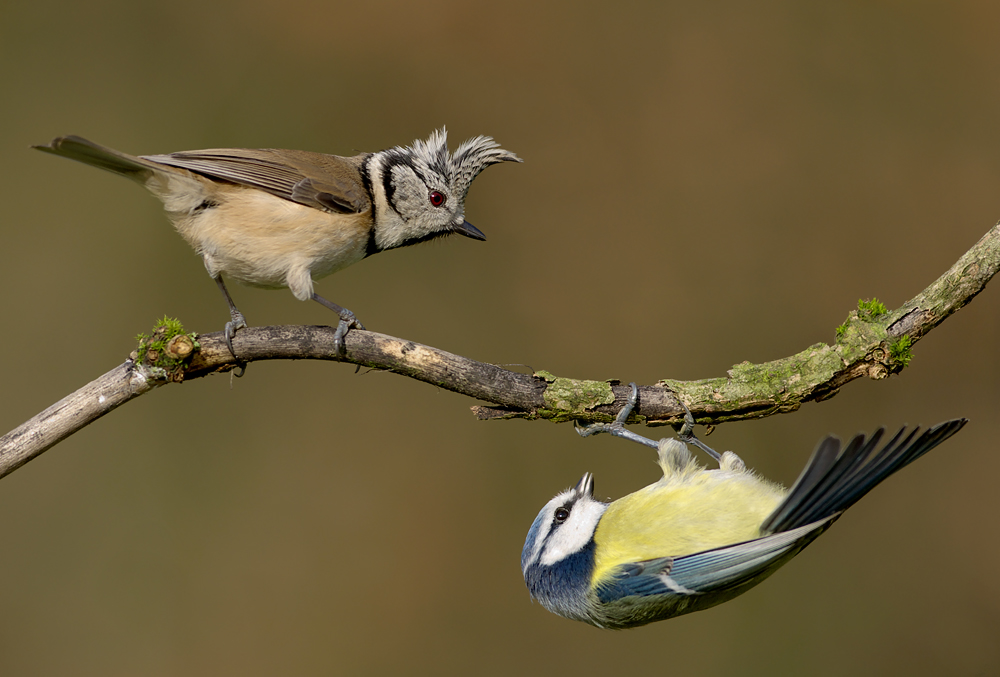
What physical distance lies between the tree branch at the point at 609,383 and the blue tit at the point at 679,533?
5.5 inches

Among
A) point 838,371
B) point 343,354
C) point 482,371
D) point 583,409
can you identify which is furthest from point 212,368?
point 838,371

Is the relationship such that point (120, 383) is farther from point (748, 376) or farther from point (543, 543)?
point (748, 376)

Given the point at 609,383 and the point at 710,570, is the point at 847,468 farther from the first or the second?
the point at 609,383

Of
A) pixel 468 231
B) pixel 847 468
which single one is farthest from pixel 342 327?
pixel 847 468

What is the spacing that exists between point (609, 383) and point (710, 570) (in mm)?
539

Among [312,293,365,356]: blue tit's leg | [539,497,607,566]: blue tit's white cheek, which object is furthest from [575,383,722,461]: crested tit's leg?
[312,293,365,356]: blue tit's leg

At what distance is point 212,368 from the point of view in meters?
1.93

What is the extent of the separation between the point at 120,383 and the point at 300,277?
64 cm

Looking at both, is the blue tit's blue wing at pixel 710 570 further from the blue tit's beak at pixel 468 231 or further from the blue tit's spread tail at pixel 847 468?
the blue tit's beak at pixel 468 231

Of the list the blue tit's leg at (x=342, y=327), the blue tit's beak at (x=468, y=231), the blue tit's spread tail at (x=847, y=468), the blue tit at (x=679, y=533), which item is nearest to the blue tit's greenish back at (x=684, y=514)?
the blue tit at (x=679, y=533)

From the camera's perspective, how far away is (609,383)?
71.5 inches

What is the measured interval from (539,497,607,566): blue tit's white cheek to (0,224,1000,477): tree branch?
0.33 metres

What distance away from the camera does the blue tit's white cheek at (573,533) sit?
76.9 inches

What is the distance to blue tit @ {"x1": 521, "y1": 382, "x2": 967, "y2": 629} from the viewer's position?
169cm
